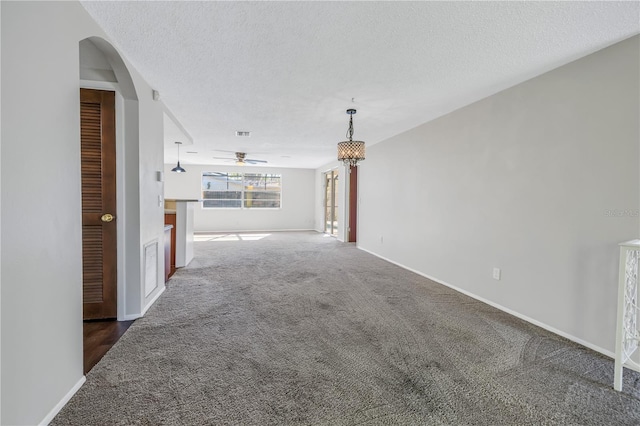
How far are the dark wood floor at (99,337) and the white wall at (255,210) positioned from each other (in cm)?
730

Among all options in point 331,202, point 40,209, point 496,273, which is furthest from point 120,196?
point 331,202

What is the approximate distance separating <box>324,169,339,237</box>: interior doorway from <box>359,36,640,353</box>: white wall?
474 cm

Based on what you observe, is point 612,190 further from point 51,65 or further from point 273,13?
point 51,65

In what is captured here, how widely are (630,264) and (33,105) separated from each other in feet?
11.8

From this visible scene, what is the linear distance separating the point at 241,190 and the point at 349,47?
27.6 ft

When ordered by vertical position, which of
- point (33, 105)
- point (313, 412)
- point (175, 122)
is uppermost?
point (175, 122)

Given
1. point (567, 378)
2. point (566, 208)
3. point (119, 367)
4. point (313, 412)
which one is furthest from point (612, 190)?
point (119, 367)

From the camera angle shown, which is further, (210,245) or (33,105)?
(210,245)

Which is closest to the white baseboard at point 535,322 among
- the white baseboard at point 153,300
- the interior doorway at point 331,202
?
the white baseboard at point 153,300

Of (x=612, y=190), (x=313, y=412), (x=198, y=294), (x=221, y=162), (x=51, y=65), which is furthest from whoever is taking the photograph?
(x=221, y=162)

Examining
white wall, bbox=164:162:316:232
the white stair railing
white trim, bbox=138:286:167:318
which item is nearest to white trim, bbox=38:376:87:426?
white trim, bbox=138:286:167:318

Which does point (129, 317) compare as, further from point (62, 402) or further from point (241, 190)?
point (241, 190)

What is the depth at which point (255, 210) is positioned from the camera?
10109 mm

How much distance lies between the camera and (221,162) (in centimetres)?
899
